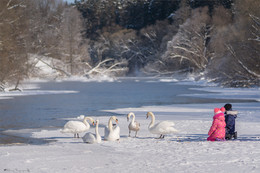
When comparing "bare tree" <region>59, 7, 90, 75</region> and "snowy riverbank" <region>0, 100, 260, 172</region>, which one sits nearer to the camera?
"snowy riverbank" <region>0, 100, 260, 172</region>

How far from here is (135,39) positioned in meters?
83.0

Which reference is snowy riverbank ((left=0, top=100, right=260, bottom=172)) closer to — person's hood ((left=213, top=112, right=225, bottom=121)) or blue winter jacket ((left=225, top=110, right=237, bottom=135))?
blue winter jacket ((left=225, top=110, right=237, bottom=135))

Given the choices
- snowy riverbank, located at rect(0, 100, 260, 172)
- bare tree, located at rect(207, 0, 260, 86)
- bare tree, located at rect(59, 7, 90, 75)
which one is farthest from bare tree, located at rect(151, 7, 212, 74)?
snowy riverbank, located at rect(0, 100, 260, 172)

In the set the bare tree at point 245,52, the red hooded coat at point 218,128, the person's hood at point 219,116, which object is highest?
the bare tree at point 245,52

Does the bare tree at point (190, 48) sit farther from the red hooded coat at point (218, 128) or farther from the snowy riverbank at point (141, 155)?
the red hooded coat at point (218, 128)

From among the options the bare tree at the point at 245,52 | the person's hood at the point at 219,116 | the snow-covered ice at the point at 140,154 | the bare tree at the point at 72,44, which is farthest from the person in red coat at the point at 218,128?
the bare tree at the point at 72,44

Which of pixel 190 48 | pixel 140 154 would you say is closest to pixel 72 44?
pixel 190 48

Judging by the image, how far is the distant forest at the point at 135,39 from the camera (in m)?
32.8

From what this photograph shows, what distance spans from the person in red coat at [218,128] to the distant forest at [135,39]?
2052 cm

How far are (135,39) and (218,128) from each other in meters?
73.1

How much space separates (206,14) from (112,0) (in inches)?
1847

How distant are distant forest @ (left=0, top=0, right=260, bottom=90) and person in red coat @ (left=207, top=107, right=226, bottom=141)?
67.3 feet

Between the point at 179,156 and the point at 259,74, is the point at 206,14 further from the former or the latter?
the point at 179,156

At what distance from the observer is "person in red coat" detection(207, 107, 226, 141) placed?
10.4 meters
